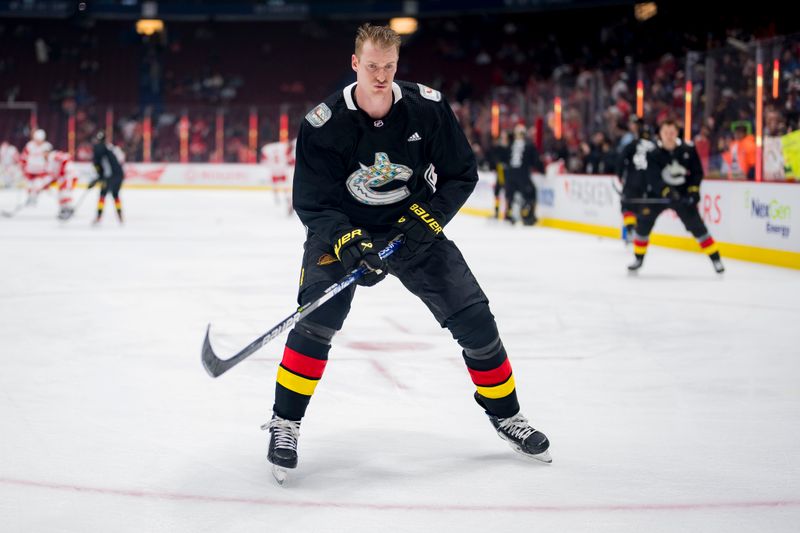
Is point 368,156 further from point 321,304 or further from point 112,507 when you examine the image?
point 112,507

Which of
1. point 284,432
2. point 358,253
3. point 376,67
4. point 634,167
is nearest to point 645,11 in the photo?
point 634,167

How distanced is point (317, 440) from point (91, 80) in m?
29.5

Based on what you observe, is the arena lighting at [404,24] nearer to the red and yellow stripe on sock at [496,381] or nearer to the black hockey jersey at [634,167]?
the black hockey jersey at [634,167]

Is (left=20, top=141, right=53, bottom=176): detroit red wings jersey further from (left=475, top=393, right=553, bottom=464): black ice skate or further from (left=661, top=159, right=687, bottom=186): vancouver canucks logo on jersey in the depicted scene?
(left=475, top=393, right=553, bottom=464): black ice skate

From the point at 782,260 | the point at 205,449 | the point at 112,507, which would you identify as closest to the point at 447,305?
the point at 205,449

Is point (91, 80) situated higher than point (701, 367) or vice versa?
point (91, 80)

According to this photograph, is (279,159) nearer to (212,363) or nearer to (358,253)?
(212,363)

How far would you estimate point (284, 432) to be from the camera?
3088 mm

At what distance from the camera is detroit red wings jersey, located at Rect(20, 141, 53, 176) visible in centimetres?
1652

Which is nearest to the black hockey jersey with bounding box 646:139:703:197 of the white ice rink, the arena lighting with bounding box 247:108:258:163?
the white ice rink

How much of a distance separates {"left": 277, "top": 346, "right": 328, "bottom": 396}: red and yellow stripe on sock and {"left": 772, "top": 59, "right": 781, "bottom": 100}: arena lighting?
847 cm

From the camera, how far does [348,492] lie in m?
2.89

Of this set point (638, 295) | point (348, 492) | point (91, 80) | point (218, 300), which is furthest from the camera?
point (91, 80)

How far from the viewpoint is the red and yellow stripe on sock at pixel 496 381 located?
327 centimetres
